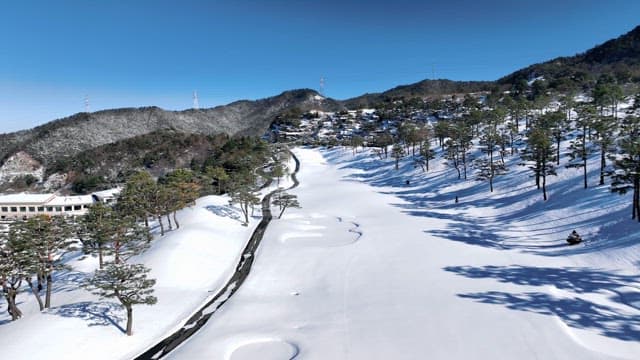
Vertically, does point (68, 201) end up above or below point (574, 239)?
above

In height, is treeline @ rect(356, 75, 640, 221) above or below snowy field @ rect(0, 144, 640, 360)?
above

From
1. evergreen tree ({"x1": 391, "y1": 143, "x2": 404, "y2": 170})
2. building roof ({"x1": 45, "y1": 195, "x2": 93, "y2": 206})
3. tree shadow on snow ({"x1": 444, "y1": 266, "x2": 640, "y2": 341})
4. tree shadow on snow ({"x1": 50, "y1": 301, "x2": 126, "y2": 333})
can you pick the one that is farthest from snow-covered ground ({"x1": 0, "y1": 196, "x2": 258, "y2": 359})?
evergreen tree ({"x1": 391, "y1": 143, "x2": 404, "y2": 170})

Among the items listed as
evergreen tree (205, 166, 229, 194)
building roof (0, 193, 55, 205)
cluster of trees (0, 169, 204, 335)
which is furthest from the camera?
building roof (0, 193, 55, 205)

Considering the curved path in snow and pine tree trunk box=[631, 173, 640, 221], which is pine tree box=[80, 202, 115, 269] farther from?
pine tree trunk box=[631, 173, 640, 221]

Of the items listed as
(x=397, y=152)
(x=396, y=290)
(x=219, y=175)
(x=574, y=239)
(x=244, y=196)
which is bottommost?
(x=396, y=290)

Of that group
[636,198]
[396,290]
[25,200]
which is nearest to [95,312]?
[396,290]

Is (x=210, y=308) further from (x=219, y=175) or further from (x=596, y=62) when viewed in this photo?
(x=596, y=62)

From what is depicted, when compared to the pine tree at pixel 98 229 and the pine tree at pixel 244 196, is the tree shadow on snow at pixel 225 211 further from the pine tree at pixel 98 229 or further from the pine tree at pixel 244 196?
the pine tree at pixel 98 229
